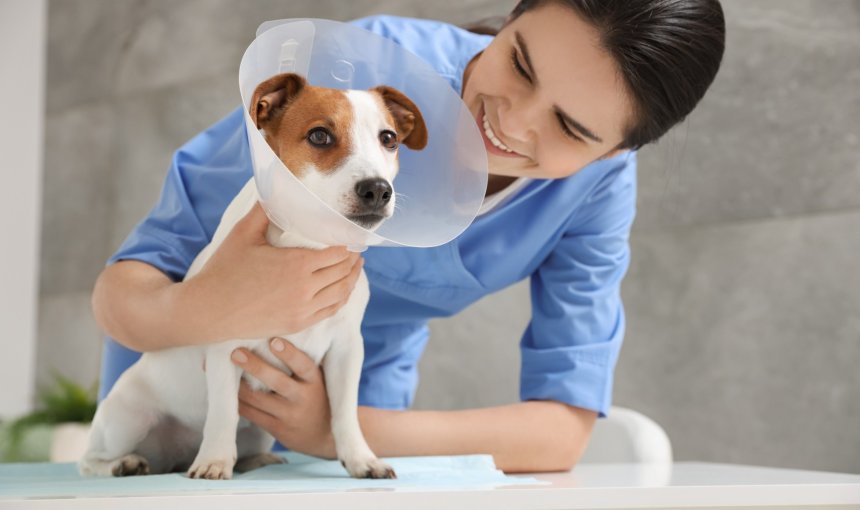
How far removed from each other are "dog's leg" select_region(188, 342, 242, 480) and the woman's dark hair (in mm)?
473

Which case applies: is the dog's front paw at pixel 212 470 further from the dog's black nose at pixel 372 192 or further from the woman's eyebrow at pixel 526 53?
the woman's eyebrow at pixel 526 53

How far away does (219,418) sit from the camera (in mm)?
774

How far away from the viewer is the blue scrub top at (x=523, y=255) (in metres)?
1.04

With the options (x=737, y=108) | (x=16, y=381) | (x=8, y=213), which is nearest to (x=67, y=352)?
(x=16, y=381)

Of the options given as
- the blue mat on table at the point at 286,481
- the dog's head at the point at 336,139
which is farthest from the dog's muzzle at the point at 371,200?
the blue mat on table at the point at 286,481

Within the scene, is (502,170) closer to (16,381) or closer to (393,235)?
(393,235)

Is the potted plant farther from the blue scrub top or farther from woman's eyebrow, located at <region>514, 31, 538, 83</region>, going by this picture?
woman's eyebrow, located at <region>514, 31, 538, 83</region>

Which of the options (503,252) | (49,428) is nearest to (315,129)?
(503,252)

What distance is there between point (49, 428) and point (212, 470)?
1.57 m

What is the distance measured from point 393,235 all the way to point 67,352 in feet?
7.41

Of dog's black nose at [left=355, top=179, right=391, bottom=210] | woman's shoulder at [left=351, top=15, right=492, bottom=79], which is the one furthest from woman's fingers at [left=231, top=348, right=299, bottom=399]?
woman's shoulder at [left=351, top=15, right=492, bottom=79]

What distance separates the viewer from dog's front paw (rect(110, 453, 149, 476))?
838 millimetres

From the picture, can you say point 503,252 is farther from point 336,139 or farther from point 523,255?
point 336,139

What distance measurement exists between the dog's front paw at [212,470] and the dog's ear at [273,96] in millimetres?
288
